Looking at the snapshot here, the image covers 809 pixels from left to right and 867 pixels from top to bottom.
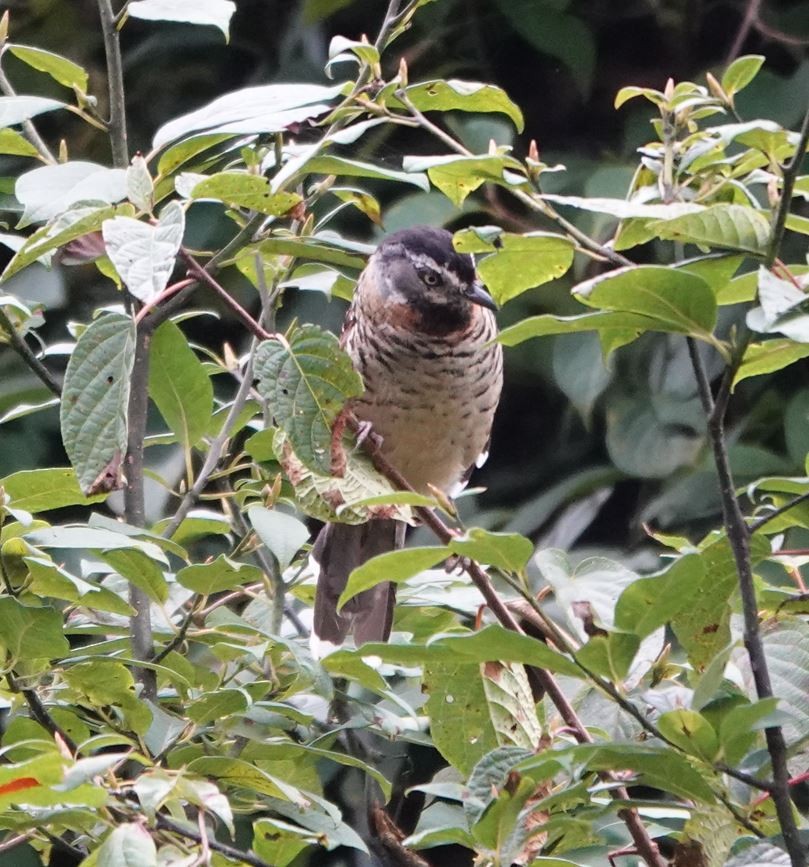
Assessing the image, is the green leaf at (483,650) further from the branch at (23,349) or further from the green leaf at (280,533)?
the branch at (23,349)

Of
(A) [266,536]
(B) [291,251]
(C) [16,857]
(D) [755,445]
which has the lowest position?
(C) [16,857]

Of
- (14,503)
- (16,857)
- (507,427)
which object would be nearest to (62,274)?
(507,427)

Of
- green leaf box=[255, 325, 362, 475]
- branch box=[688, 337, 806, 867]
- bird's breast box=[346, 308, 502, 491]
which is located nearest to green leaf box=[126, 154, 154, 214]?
green leaf box=[255, 325, 362, 475]

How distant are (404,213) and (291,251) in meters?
1.17

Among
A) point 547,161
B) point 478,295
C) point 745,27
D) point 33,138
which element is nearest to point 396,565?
point 33,138

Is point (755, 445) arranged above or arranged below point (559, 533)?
above

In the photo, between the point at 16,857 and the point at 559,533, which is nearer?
the point at 16,857

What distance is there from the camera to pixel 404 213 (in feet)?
7.30

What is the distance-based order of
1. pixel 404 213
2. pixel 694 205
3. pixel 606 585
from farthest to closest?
pixel 404 213, pixel 606 585, pixel 694 205

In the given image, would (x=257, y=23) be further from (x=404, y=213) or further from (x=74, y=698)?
(x=74, y=698)

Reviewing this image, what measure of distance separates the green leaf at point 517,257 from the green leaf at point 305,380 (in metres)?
0.11

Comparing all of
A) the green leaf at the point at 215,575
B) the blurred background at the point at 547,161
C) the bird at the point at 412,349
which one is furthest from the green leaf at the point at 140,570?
the blurred background at the point at 547,161

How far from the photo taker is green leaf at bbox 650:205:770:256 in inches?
29.8

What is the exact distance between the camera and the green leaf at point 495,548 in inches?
30.3
